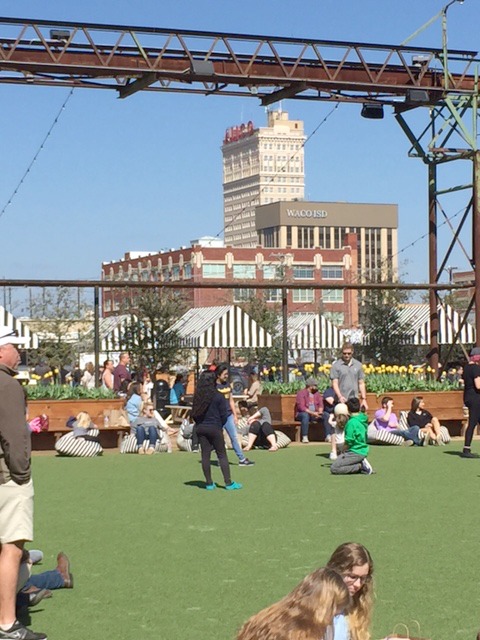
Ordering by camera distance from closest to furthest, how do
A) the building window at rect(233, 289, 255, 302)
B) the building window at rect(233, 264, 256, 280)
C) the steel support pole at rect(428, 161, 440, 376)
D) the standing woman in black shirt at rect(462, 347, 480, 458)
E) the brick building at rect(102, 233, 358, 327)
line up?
the standing woman in black shirt at rect(462, 347, 480, 458)
the steel support pole at rect(428, 161, 440, 376)
the building window at rect(233, 289, 255, 302)
the brick building at rect(102, 233, 358, 327)
the building window at rect(233, 264, 256, 280)

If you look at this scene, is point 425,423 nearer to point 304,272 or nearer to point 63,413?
point 63,413

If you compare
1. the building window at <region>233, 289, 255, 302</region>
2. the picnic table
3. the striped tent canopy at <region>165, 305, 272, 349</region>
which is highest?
the building window at <region>233, 289, 255, 302</region>

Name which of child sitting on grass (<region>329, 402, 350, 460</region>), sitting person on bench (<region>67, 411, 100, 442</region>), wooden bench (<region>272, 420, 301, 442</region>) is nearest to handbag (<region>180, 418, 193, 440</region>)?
sitting person on bench (<region>67, 411, 100, 442</region>)

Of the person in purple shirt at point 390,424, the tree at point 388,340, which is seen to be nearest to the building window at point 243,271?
the tree at point 388,340

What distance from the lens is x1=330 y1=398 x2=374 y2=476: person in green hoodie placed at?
18.4 m

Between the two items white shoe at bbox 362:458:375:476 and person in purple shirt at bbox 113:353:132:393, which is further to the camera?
person in purple shirt at bbox 113:353:132:393

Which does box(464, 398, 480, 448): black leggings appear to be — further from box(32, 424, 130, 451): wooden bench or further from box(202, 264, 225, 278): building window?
box(202, 264, 225, 278): building window

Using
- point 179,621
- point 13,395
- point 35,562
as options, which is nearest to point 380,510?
point 35,562

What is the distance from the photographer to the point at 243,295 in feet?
295

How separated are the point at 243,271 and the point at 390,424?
118553mm

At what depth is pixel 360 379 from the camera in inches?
846

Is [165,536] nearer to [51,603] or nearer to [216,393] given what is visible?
[51,603]

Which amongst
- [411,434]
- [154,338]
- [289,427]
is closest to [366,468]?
[411,434]

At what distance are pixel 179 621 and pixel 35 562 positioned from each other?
7.78ft
